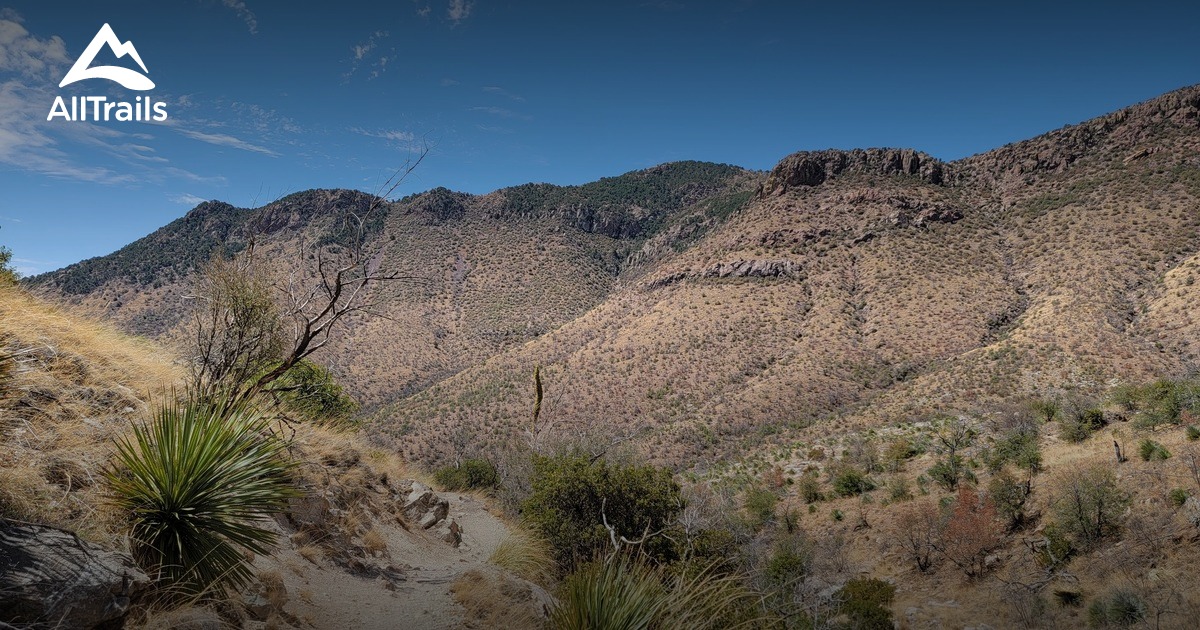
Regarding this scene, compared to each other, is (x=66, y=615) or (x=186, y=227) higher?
(x=186, y=227)

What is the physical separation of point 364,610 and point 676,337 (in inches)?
1894

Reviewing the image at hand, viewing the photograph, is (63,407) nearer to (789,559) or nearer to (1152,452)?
(789,559)

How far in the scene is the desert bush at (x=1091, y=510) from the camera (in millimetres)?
13000

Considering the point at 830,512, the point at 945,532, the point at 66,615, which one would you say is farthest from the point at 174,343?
the point at 830,512

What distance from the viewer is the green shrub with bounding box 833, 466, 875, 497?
74.6ft

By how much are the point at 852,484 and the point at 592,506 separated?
49.9 ft

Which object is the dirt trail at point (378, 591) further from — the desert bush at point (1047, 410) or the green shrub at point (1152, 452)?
the desert bush at point (1047, 410)

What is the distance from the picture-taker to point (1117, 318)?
32812 mm

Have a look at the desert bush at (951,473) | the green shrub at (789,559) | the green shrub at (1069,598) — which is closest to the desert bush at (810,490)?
the green shrub at (789,559)

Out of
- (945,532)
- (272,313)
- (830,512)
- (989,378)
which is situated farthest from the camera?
(989,378)

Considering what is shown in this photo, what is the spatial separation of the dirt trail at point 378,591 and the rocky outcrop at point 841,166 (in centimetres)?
7507

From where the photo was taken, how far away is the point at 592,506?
13.5 meters

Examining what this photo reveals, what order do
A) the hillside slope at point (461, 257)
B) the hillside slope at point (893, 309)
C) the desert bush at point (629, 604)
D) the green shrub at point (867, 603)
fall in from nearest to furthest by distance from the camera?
the desert bush at point (629, 604), the green shrub at point (867, 603), the hillside slope at point (893, 309), the hillside slope at point (461, 257)

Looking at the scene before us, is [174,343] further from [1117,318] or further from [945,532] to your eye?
[1117,318]
